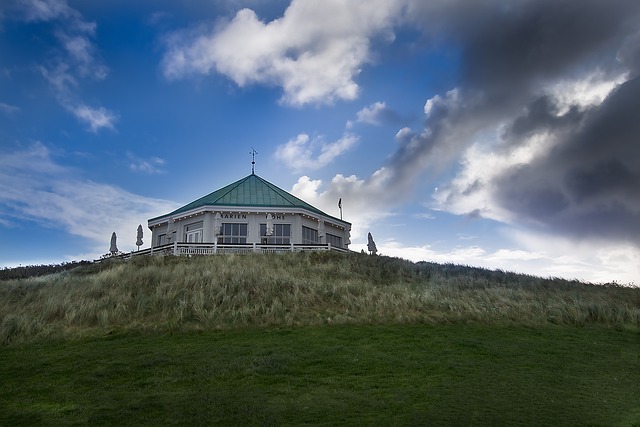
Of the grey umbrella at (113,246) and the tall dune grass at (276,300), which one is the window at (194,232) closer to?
the grey umbrella at (113,246)

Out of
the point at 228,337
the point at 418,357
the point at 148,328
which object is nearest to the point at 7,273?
the point at 148,328

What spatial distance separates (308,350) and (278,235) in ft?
69.5

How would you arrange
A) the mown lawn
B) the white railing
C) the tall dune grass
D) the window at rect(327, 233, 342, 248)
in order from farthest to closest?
the window at rect(327, 233, 342, 248), the white railing, the tall dune grass, the mown lawn

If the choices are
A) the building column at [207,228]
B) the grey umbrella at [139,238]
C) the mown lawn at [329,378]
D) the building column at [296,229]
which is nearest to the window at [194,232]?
the building column at [207,228]

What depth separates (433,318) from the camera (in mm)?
15453

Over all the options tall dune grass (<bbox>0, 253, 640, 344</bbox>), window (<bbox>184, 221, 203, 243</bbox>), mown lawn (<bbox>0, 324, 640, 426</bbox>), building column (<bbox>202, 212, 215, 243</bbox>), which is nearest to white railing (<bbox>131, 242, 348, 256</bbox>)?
building column (<bbox>202, 212, 215, 243</bbox>)

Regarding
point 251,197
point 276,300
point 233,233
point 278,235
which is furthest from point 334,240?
point 276,300

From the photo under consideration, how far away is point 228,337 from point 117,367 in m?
3.13

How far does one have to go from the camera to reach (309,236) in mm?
34219

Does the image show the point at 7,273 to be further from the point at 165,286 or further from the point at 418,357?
the point at 418,357

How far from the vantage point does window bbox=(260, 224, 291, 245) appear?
3262cm

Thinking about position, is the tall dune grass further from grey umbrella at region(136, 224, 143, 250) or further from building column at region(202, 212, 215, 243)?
grey umbrella at region(136, 224, 143, 250)

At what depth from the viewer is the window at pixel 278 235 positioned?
32625 mm

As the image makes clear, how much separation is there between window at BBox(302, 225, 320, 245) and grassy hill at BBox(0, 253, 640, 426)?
11.5 meters
